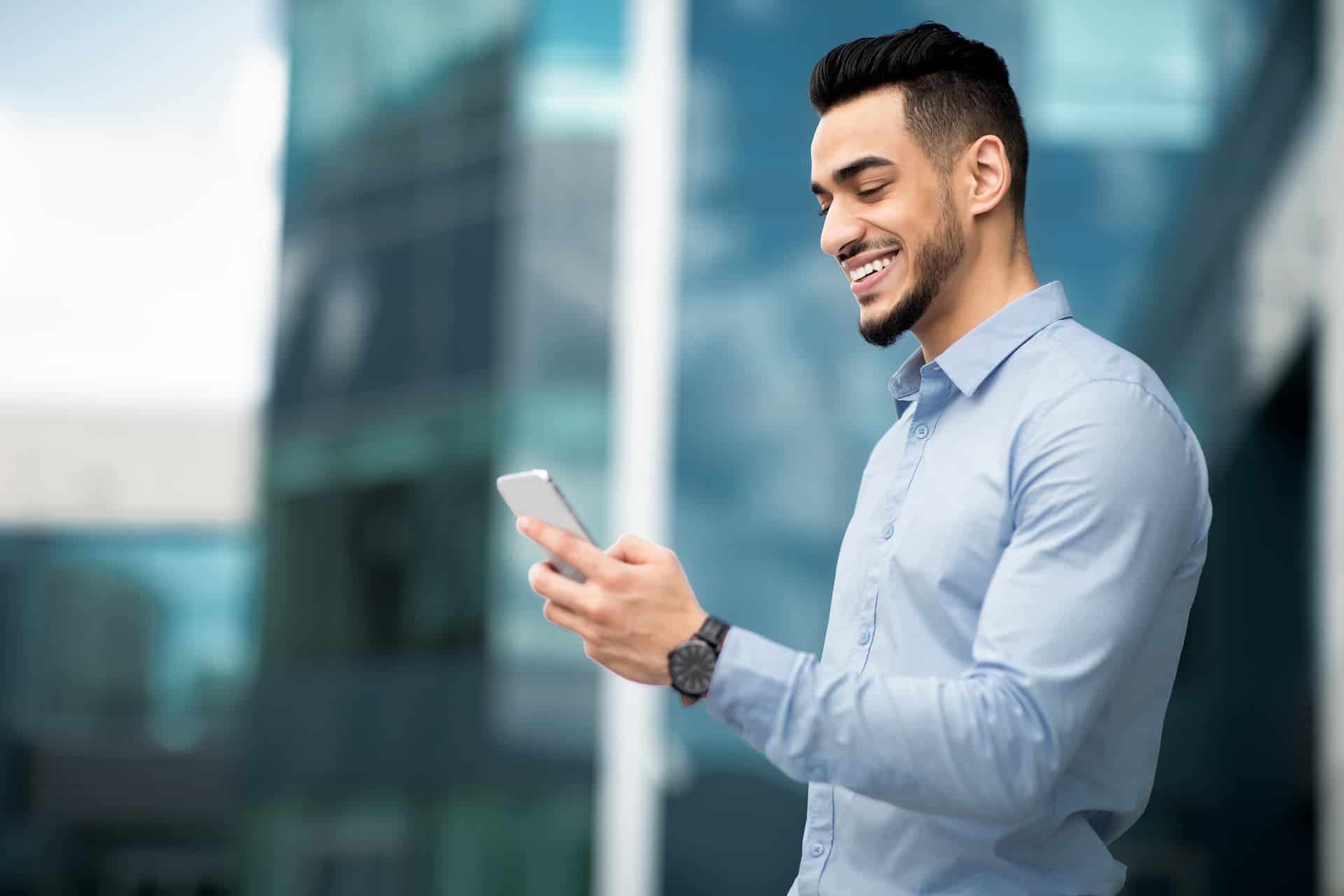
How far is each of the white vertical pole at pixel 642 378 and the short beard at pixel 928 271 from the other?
7494mm

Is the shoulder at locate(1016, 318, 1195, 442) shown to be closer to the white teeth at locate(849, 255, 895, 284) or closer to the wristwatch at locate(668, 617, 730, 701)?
the white teeth at locate(849, 255, 895, 284)

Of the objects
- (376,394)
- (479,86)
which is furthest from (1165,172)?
(376,394)

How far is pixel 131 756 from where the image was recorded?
20.5 m

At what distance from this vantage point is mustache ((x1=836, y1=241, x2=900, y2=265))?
1.84 m

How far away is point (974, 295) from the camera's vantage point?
1.90 metres

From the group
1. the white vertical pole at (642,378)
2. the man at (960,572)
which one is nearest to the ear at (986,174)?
the man at (960,572)

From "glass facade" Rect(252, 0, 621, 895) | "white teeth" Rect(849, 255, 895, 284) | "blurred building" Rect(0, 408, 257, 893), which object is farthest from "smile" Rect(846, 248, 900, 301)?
"blurred building" Rect(0, 408, 257, 893)

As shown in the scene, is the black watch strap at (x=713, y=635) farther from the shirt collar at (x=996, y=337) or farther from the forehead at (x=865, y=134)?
the forehead at (x=865, y=134)

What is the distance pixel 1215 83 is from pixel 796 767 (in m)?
9.13

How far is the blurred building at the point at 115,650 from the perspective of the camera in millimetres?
19266

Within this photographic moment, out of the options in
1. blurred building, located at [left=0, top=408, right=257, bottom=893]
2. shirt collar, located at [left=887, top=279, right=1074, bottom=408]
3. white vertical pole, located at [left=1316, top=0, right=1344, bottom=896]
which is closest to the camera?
shirt collar, located at [left=887, top=279, right=1074, bottom=408]

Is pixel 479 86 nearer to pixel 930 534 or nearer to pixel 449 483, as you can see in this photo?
pixel 449 483

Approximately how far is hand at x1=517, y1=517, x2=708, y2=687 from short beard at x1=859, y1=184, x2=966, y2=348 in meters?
0.47

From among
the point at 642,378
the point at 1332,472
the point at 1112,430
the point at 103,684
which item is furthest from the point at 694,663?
the point at 103,684
